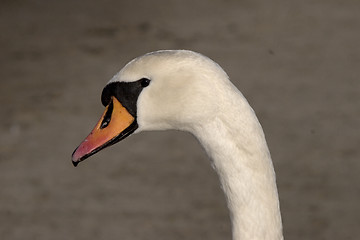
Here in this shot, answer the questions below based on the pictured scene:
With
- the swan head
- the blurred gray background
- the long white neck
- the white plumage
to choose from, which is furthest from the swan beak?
the blurred gray background

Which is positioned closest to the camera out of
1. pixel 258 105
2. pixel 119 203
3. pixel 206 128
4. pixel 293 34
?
pixel 206 128

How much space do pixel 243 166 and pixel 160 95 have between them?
0.35m

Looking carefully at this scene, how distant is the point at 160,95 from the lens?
2.89 m

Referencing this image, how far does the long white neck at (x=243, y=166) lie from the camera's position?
2.72 metres

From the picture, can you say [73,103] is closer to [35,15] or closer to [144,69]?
[35,15]

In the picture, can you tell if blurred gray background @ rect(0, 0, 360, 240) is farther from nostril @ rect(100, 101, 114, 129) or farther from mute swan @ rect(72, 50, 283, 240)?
mute swan @ rect(72, 50, 283, 240)

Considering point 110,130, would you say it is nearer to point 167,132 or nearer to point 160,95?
point 160,95

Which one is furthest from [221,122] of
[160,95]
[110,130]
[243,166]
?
[110,130]

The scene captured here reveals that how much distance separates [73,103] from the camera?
702 centimetres

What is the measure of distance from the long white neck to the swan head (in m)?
0.05

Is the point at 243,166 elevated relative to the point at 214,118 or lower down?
lower down

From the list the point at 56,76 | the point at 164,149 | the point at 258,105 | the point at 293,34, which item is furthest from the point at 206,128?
the point at 293,34

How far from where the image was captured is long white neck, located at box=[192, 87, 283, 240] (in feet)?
8.94

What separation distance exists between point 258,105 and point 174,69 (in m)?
4.05
